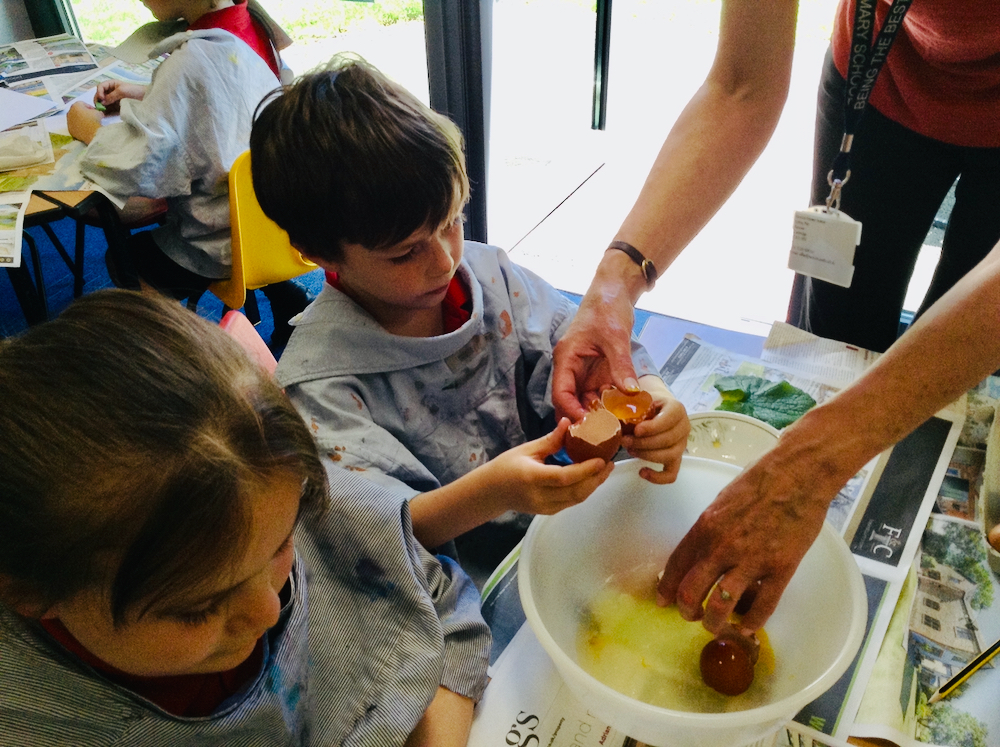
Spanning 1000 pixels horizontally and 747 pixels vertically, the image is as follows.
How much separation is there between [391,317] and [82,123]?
132 centimetres

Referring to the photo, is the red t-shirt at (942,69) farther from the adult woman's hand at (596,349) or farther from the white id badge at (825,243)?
the adult woman's hand at (596,349)

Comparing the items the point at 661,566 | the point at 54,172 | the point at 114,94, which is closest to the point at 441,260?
the point at 661,566

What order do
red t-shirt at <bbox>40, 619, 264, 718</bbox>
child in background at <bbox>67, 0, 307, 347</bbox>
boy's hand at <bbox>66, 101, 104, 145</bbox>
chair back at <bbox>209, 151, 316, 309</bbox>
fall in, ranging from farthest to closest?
boy's hand at <bbox>66, 101, 104, 145</bbox> → child in background at <bbox>67, 0, 307, 347</bbox> → chair back at <bbox>209, 151, 316, 309</bbox> → red t-shirt at <bbox>40, 619, 264, 718</bbox>

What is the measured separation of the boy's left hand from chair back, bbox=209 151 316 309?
1.03 m

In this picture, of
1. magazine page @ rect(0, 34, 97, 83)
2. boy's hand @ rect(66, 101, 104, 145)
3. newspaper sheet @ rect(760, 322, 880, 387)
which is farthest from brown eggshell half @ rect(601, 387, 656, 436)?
magazine page @ rect(0, 34, 97, 83)

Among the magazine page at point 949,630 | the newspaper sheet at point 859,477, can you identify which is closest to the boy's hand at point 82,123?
the newspaper sheet at point 859,477

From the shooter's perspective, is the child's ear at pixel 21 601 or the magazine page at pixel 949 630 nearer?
the child's ear at pixel 21 601

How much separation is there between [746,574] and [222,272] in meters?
1.62

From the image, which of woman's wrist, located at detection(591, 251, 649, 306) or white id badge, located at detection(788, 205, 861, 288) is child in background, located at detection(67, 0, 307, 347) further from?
white id badge, located at detection(788, 205, 861, 288)

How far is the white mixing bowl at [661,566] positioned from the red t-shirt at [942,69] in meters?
0.67

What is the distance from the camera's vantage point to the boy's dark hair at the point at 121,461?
0.44 m

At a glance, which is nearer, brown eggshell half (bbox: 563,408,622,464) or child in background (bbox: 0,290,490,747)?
child in background (bbox: 0,290,490,747)

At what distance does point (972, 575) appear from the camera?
81cm

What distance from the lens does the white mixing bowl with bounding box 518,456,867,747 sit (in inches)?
23.7
